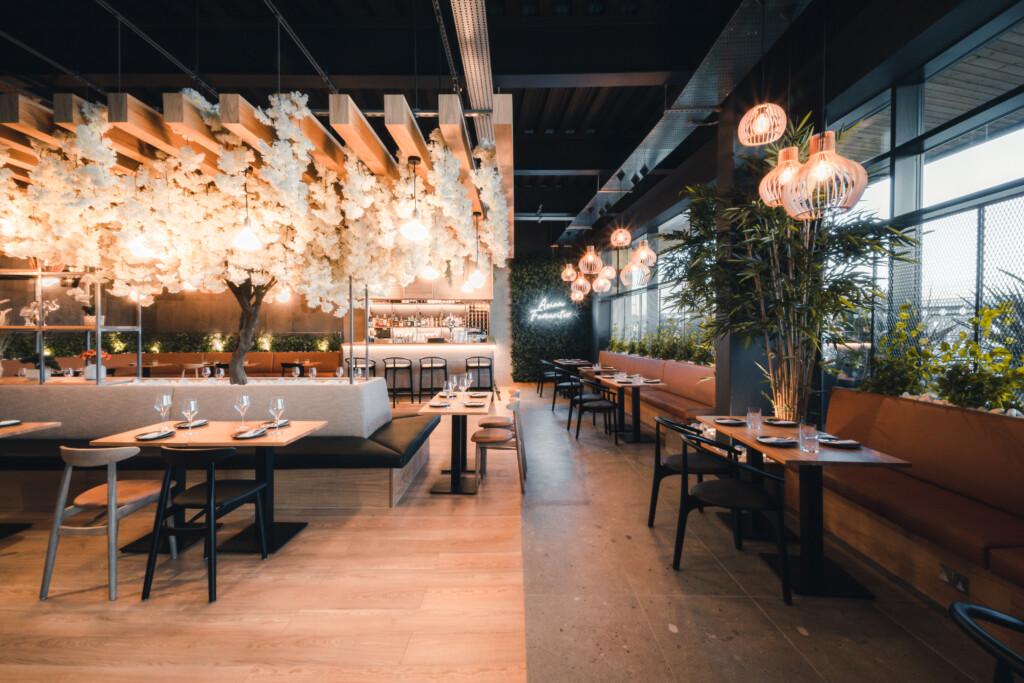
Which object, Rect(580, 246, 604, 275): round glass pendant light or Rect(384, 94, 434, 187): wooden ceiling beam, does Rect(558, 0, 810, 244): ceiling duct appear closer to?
Rect(580, 246, 604, 275): round glass pendant light

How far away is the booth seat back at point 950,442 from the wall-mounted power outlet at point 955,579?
47 centimetres

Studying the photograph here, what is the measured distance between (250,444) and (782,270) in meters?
4.32

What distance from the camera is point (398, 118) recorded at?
11.1ft

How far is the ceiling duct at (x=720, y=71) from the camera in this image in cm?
329

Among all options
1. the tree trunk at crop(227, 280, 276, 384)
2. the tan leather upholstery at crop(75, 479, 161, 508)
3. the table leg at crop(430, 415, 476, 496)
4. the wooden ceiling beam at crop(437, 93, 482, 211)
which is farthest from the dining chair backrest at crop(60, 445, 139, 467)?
the wooden ceiling beam at crop(437, 93, 482, 211)

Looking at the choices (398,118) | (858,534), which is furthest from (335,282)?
(858,534)

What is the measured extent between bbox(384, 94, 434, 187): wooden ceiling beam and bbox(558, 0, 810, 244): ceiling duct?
2.49 meters

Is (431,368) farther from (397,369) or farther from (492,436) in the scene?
(492,436)

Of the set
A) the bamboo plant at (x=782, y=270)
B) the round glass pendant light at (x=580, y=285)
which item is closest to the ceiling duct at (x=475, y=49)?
the bamboo plant at (x=782, y=270)

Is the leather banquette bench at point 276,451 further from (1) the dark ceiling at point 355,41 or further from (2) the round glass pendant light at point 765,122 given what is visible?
(2) the round glass pendant light at point 765,122

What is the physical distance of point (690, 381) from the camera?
6.38m

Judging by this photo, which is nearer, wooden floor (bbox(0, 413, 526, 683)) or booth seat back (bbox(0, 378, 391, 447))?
wooden floor (bbox(0, 413, 526, 683))

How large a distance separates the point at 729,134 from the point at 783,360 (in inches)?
98.2

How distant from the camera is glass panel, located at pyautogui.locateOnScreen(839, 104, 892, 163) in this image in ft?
12.8
